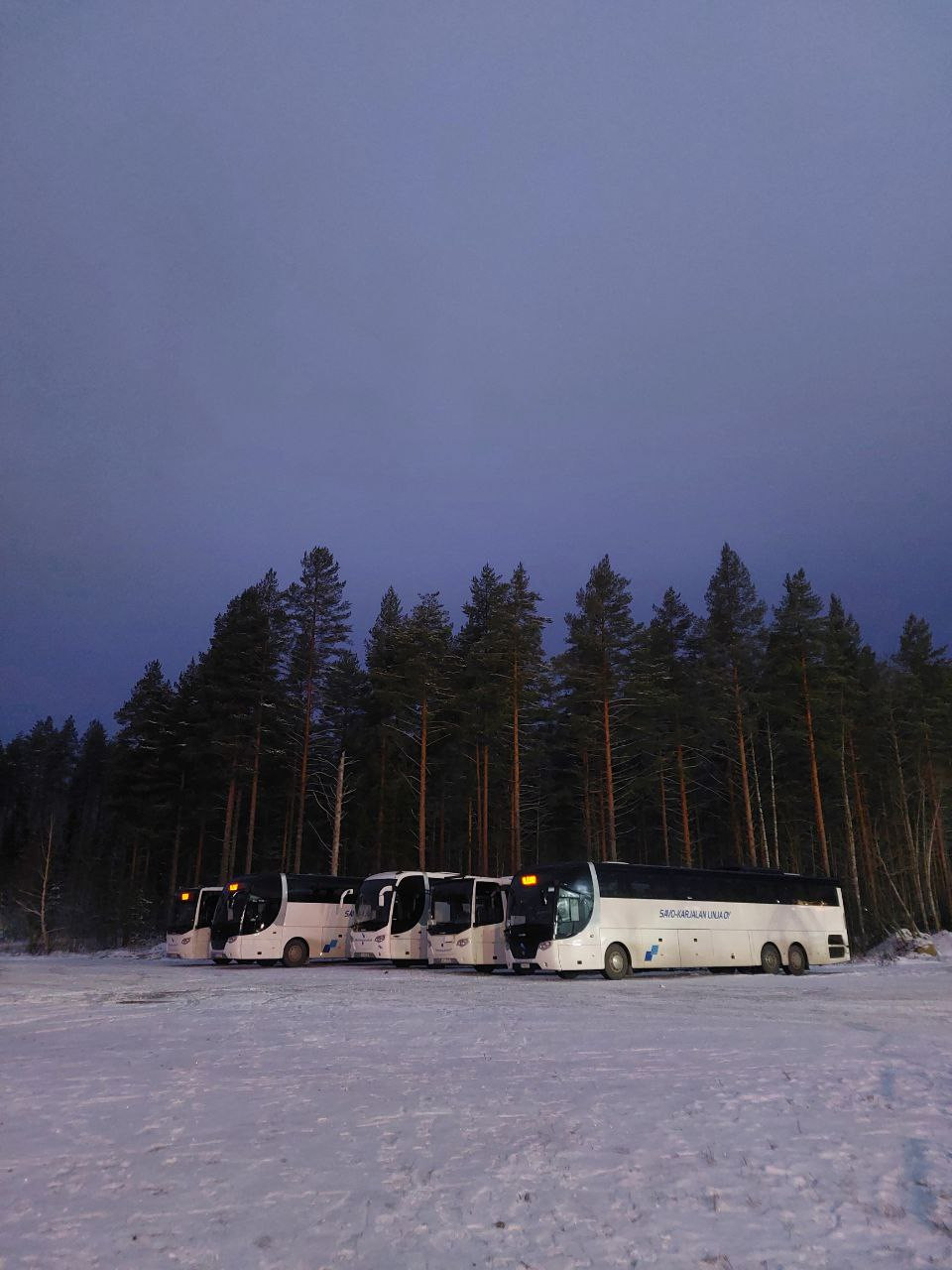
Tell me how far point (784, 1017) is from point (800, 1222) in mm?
9987

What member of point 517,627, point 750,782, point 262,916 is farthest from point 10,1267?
point 750,782

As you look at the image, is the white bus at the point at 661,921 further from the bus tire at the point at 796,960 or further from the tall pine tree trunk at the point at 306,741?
the tall pine tree trunk at the point at 306,741

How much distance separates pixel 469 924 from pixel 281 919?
708cm

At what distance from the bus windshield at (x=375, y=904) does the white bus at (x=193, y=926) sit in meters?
6.29

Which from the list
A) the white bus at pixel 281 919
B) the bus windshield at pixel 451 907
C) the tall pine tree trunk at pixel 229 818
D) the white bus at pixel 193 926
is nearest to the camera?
the bus windshield at pixel 451 907

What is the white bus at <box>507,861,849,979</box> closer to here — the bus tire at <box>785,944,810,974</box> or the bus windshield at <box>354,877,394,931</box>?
the bus tire at <box>785,944,810,974</box>

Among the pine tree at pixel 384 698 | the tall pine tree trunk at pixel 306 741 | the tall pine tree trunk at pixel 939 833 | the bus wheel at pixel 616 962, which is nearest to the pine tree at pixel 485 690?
the pine tree at pixel 384 698

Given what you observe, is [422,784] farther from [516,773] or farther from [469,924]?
[469,924]

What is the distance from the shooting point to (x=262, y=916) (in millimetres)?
30844

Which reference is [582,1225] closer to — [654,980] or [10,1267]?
[10,1267]

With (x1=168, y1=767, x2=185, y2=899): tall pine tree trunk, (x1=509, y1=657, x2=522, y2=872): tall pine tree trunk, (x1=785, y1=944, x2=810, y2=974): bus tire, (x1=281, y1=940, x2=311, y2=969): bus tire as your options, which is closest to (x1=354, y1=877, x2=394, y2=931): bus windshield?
(x1=281, y1=940, x2=311, y2=969): bus tire

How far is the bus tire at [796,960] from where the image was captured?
29.2 metres

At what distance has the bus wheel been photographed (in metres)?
24.5

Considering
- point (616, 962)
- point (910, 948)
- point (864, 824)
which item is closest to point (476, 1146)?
point (616, 962)
